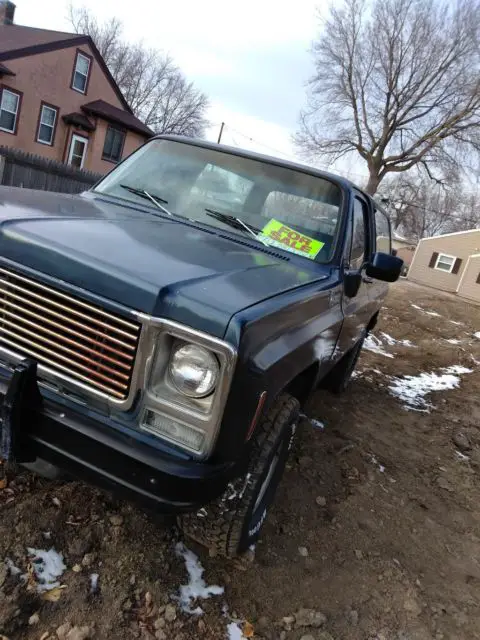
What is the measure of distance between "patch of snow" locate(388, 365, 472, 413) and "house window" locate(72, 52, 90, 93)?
857 inches

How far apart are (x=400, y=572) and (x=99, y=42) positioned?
5075cm

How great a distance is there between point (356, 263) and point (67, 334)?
2.28m

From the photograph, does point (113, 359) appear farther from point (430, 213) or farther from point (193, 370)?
point (430, 213)

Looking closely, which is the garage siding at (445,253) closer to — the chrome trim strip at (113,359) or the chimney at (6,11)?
the chimney at (6,11)

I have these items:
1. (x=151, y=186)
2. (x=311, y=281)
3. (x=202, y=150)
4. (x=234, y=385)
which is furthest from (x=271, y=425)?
(x=202, y=150)

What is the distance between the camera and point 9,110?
66.9 feet

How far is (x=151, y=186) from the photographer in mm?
3365

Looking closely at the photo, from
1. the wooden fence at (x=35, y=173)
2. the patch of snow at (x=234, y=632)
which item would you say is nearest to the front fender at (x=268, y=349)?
the patch of snow at (x=234, y=632)

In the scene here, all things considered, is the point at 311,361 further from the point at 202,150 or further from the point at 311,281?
the point at 202,150

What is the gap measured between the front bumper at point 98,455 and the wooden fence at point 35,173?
10.6 meters

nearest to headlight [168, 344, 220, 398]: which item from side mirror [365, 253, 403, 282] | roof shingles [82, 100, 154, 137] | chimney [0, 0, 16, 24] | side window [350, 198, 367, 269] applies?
side window [350, 198, 367, 269]

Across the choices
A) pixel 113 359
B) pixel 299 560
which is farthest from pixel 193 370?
pixel 299 560

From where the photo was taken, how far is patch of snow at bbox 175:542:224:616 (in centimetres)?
224

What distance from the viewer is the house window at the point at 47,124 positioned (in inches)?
866
